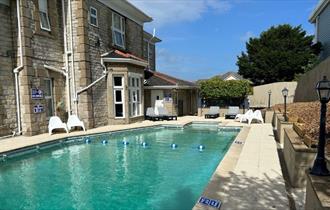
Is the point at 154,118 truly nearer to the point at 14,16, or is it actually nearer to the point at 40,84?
the point at 40,84

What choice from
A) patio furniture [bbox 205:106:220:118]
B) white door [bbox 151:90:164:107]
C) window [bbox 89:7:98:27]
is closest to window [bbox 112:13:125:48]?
window [bbox 89:7:98:27]

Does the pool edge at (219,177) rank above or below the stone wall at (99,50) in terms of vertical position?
below

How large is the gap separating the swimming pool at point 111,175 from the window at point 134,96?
17.3 feet

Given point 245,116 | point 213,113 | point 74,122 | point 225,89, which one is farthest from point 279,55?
point 74,122

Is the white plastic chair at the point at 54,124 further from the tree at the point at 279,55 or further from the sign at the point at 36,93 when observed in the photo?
the tree at the point at 279,55

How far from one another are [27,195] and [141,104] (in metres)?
12.3

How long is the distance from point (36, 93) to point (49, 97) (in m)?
1.10

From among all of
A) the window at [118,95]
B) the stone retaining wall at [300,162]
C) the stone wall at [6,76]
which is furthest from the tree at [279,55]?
the stone wall at [6,76]

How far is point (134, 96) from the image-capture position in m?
17.0

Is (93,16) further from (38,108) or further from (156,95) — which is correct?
(156,95)

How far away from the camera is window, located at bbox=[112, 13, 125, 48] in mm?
16481

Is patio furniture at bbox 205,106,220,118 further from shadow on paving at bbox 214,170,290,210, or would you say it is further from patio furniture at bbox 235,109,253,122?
shadow on paving at bbox 214,170,290,210

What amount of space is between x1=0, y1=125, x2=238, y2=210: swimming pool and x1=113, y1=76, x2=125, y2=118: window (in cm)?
431

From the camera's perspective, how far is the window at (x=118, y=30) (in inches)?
649
